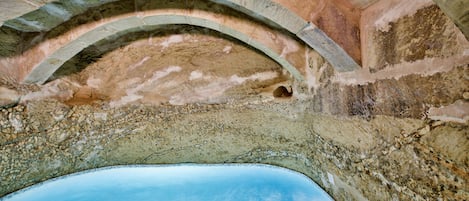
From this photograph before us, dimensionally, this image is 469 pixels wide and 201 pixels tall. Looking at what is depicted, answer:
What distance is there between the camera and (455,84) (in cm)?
77

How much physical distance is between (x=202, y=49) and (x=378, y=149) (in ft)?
5.57

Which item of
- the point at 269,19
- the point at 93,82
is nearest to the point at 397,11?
the point at 269,19

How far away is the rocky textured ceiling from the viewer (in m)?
0.91

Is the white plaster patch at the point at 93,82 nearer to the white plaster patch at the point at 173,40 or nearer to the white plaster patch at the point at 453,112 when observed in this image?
the white plaster patch at the point at 173,40

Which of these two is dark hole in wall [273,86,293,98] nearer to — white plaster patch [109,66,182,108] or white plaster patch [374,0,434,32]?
white plaster patch [109,66,182,108]

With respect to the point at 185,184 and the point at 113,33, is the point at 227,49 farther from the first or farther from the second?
the point at 185,184

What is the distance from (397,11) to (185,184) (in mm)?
2813

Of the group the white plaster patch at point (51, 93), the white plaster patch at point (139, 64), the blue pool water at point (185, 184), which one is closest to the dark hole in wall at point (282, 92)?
the blue pool water at point (185, 184)

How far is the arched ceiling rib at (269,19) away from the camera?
1.24 metres

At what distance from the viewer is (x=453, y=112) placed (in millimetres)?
794

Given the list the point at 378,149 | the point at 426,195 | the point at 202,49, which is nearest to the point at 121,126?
the point at 202,49

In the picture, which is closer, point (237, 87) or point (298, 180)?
point (237, 87)

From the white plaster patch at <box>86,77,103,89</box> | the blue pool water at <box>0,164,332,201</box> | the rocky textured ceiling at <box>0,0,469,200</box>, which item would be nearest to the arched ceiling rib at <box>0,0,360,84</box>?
the rocky textured ceiling at <box>0,0,469,200</box>

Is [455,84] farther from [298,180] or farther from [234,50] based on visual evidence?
[298,180]
